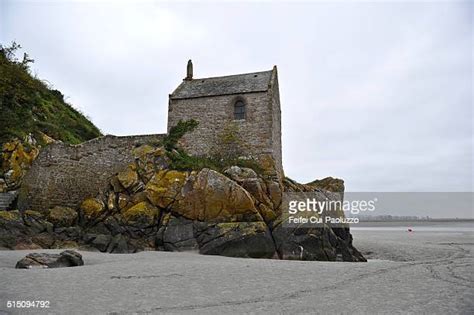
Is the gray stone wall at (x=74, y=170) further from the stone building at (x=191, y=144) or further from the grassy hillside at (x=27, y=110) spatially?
the grassy hillside at (x=27, y=110)

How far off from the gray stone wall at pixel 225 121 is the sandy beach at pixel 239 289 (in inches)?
410

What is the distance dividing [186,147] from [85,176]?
631cm

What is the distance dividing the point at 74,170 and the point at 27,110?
32.0 feet

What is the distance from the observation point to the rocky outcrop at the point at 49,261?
33.7 feet

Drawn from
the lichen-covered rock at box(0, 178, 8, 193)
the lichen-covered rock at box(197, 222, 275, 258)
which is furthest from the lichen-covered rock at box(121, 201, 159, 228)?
the lichen-covered rock at box(0, 178, 8, 193)

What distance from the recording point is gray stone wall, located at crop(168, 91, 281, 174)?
2042 cm

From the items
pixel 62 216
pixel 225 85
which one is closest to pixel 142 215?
pixel 62 216

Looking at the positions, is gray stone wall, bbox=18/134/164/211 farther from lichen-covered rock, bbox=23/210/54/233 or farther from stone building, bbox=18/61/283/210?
lichen-covered rock, bbox=23/210/54/233

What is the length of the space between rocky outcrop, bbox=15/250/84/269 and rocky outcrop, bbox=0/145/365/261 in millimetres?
4386

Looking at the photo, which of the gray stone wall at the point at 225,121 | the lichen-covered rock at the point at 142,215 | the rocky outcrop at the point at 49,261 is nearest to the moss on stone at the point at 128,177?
the lichen-covered rock at the point at 142,215

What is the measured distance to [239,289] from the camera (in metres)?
7.73

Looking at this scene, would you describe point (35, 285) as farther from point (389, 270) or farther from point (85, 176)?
point (85, 176)

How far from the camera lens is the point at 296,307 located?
6.27m

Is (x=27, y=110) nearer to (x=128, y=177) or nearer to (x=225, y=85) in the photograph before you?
(x=128, y=177)
